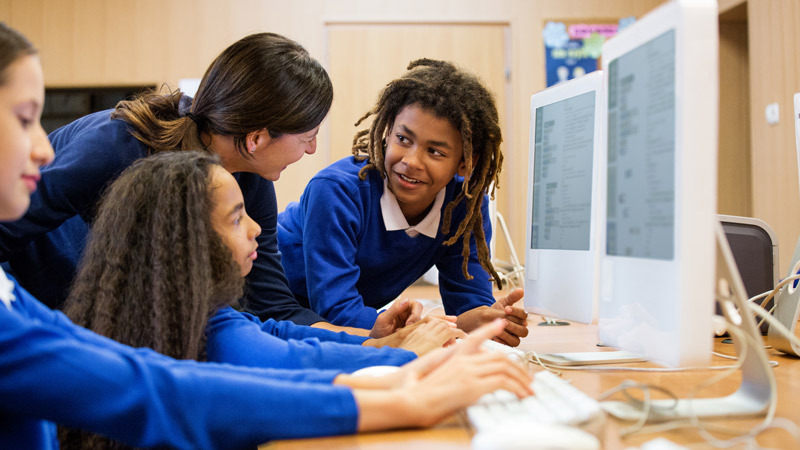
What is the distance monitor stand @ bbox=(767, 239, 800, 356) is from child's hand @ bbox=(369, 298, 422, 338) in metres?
0.57

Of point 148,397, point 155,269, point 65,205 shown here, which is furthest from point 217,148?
point 148,397

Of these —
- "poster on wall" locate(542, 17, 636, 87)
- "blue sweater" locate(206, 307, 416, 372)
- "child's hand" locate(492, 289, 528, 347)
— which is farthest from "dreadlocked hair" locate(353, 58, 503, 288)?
"poster on wall" locate(542, 17, 636, 87)

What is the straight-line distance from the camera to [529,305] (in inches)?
47.4

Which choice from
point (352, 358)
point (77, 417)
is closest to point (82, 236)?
point (352, 358)

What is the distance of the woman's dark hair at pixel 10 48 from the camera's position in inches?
23.4

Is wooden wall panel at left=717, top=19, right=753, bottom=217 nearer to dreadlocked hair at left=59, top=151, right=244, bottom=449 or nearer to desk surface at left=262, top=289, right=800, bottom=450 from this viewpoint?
desk surface at left=262, top=289, right=800, bottom=450

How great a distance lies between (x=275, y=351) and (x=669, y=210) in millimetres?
488

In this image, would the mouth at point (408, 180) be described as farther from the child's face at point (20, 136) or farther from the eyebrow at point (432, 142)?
the child's face at point (20, 136)

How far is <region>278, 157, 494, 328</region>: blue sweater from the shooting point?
1387 mm

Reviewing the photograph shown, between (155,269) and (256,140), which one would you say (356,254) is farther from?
(155,269)

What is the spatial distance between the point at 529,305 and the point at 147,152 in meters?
0.72

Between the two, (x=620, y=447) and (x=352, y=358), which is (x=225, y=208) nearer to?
(x=352, y=358)

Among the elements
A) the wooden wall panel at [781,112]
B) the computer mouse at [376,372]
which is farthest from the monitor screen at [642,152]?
the wooden wall panel at [781,112]

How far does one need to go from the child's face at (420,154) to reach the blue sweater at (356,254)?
0.21 ft
